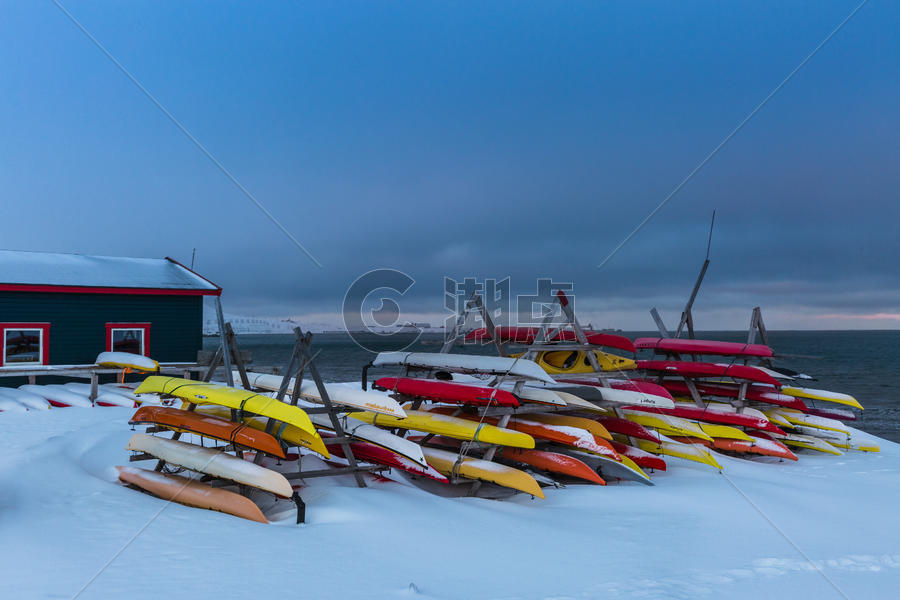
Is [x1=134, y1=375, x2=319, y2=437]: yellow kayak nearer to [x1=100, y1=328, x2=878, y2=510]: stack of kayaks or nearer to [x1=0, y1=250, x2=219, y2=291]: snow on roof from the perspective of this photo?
[x1=100, y1=328, x2=878, y2=510]: stack of kayaks

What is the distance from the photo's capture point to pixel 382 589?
494 centimetres

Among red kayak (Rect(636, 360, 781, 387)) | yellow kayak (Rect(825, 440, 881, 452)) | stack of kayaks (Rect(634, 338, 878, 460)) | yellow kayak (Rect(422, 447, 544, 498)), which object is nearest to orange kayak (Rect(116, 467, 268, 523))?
yellow kayak (Rect(422, 447, 544, 498))

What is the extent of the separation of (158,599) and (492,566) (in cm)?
317

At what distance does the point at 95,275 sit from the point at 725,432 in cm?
2119

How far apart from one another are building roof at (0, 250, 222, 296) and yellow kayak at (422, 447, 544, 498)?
1481cm

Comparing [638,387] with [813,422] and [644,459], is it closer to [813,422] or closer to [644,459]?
[644,459]

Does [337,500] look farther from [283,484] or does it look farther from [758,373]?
[758,373]

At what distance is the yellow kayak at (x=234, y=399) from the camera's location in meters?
7.09

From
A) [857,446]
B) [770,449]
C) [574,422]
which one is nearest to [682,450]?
[574,422]

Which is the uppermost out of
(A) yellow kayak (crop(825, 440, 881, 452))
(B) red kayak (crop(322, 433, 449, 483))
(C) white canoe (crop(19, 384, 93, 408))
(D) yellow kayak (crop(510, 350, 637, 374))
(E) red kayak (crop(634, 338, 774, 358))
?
(E) red kayak (crop(634, 338, 774, 358))

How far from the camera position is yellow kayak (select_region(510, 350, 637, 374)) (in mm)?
13156

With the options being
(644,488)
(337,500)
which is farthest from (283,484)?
(644,488)

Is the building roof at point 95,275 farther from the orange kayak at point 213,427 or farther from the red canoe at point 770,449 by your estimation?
the red canoe at point 770,449

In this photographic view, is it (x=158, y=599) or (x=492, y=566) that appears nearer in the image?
(x=158, y=599)
